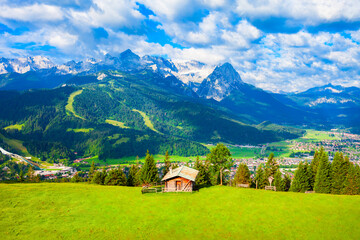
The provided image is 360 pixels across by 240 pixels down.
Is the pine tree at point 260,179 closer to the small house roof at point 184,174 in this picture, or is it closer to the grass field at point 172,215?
the small house roof at point 184,174

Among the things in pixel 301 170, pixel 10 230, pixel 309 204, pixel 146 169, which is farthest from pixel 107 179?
pixel 301 170

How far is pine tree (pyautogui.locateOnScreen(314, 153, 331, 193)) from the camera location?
7819cm

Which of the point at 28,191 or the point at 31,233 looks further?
the point at 28,191

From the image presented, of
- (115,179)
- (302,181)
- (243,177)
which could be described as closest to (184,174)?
(115,179)

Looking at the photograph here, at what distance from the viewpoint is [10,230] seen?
38.1 metres

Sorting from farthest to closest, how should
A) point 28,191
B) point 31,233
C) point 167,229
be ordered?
point 28,191 < point 167,229 < point 31,233

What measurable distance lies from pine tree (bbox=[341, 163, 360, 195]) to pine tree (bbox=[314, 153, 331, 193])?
193 inches

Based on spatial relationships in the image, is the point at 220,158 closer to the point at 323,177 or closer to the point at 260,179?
the point at 260,179

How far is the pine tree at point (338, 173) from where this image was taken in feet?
252

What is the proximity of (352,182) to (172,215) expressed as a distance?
65.4 meters

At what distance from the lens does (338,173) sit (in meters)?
77.9

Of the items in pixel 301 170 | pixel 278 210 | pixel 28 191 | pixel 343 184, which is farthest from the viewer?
pixel 301 170

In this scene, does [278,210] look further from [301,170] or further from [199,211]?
[301,170]

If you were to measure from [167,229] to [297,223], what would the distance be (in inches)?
983
